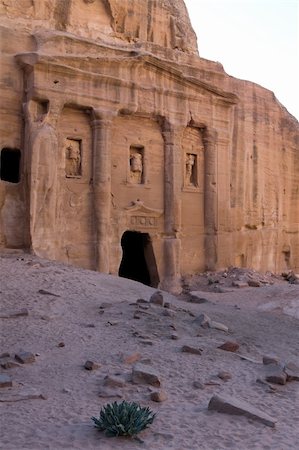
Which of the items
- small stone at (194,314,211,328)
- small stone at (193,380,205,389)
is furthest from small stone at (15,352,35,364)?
small stone at (194,314,211,328)

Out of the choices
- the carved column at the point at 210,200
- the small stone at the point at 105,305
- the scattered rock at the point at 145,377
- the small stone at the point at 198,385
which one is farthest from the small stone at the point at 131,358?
the carved column at the point at 210,200

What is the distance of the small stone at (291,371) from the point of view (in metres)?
6.67

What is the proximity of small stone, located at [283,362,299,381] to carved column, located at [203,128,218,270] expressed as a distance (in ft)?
34.5

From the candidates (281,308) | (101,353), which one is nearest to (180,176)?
(281,308)

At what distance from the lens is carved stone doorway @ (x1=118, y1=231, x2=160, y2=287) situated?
652 inches

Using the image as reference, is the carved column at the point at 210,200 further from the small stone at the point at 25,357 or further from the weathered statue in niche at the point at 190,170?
the small stone at the point at 25,357

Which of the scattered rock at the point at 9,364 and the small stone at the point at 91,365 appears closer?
the scattered rock at the point at 9,364

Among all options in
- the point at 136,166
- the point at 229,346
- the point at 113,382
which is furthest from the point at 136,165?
the point at 113,382

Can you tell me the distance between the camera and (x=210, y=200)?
58.3ft

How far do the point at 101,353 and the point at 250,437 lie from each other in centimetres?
254

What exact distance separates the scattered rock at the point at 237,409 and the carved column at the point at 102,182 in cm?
972

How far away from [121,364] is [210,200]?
1186cm

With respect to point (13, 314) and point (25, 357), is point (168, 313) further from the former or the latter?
point (25, 357)

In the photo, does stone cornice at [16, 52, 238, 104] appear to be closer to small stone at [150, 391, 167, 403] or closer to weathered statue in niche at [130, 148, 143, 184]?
weathered statue in niche at [130, 148, 143, 184]
